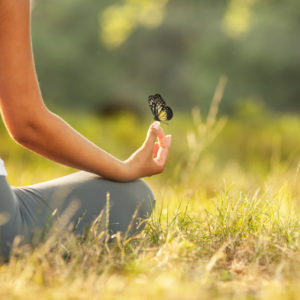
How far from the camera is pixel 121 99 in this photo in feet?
32.9

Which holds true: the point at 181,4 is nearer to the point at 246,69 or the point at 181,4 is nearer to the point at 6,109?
the point at 246,69

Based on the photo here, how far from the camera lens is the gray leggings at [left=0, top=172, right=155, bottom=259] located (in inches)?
56.0

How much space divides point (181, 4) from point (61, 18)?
2483mm

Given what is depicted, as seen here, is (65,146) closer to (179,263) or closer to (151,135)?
(151,135)

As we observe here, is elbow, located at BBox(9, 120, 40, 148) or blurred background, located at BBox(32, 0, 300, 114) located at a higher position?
blurred background, located at BBox(32, 0, 300, 114)

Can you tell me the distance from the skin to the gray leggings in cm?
8

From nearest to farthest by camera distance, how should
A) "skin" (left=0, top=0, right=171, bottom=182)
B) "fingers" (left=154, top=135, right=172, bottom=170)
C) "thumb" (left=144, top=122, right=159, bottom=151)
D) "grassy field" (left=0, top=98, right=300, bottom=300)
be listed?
"grassy field" (left=0, top=98, right=300, bottom=300) < "skin" (left=0, top=0, right=171, bottom=182) < "thumb" (left=144, top=122, right=159, bottom=151) < "fingers" (left=154, top=135, right=172, bottom=170)

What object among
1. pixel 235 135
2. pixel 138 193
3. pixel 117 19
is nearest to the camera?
pixel 138 193

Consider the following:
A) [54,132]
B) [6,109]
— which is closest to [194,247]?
[54,132]

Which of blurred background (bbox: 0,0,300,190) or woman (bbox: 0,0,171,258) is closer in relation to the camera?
woman (bbox: 0,0,171,258)

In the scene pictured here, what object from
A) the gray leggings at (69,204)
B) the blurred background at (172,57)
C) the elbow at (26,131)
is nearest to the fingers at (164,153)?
the gray leggings at (69,204)

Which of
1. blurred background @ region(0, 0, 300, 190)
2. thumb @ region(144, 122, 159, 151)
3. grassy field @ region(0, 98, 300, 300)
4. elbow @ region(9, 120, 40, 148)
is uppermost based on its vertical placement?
blurred background @ region(0, 0, 300, 190)

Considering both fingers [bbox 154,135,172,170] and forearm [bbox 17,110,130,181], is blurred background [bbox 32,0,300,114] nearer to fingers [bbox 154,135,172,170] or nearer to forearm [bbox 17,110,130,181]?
fingers [bbox 154,135,172,170]

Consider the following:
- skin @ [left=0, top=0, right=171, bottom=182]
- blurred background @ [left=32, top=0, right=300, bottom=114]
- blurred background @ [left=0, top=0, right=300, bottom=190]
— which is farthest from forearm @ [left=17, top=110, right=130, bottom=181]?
blurred background @ [left=32, top=0, right=300, bottom=114]
